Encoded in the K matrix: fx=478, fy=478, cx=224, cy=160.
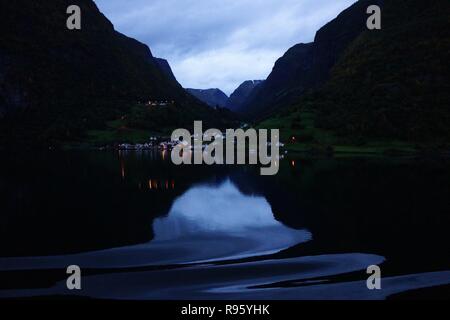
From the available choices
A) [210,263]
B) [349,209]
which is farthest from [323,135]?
[210,263]

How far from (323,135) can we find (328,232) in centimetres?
10701

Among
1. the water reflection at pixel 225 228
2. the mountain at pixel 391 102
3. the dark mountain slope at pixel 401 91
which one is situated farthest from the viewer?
the dark mountain slope at pixel 401 91

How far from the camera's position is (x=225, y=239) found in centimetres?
3116

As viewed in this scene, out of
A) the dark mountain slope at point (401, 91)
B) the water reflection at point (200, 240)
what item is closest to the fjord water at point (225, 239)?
the water reflection at point (200, 240)

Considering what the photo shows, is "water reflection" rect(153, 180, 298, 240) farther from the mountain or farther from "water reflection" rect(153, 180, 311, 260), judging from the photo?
the mountain

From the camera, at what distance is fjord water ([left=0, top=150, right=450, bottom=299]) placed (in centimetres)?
2208

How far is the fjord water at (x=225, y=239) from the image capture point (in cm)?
2208

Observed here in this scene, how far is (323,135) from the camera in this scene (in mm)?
136875

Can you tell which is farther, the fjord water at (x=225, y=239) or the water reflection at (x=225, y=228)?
the water reflection at (x=225, y=228)

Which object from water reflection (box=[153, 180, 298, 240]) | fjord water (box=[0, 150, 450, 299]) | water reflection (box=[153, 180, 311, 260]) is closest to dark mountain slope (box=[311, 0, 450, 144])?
fjord water (box=[0, 150, 450, 299])

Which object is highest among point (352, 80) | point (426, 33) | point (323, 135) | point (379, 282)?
point (426, 33)

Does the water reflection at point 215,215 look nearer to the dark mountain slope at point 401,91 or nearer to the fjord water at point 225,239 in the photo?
the fjord water at point 225,239

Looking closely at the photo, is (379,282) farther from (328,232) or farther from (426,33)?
(426,33)

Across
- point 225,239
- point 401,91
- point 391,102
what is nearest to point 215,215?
point 225,239
